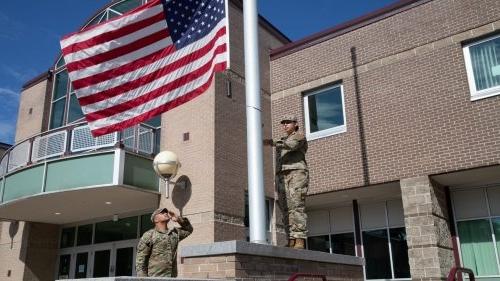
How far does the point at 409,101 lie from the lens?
1238cm

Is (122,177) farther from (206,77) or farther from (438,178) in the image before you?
(438,178)

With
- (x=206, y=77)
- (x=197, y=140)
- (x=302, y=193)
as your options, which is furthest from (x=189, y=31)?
(x=197, y=140)

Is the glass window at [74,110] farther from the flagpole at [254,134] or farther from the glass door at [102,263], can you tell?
the flagpole at [254,134]

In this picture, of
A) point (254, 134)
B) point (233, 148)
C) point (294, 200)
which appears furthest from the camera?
point (233, 148)

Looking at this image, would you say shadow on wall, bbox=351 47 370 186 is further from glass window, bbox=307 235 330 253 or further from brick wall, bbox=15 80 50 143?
brick wall, bbox=15 80 50 143

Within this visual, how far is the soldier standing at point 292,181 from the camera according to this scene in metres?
7.06

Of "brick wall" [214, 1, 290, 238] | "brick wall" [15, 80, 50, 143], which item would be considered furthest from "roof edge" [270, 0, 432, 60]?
"brick wall" [15, 80, 50, 143]

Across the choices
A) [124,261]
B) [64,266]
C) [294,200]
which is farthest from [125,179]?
[64,266]

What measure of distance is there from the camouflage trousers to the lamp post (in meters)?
5.06

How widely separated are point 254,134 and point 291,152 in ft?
2.98

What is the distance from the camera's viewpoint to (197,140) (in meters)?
12.5

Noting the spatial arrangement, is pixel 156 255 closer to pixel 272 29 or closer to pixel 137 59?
pixel 137 59

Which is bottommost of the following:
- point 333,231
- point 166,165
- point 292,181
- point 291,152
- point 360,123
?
point 292,181

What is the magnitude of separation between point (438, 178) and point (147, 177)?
23.4 ft
